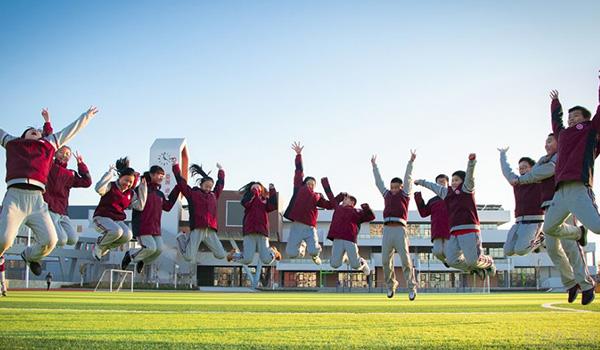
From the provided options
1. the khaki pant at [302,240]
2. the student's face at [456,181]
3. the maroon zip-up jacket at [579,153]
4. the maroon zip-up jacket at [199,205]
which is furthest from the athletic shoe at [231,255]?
the maroon zip-up jacket at [579,153]

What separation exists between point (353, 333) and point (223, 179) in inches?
352

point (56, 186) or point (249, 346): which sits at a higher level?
point (56, 186)

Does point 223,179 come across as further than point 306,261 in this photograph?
No

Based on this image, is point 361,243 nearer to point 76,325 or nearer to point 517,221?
point 517,221

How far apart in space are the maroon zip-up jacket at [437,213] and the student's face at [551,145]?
4574mm

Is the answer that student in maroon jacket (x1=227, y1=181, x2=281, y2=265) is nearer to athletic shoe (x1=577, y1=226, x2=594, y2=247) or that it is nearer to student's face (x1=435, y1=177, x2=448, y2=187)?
student's face (x1=435, y1=177, x2=448, y2=187)

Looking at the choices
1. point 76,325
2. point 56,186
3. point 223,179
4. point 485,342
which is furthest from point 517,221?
point 56,186

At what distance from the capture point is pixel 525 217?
1239 centimetres

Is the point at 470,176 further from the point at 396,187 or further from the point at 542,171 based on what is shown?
the point at 542,171

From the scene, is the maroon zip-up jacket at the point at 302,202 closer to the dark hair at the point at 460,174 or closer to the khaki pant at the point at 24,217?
the dark hair at the point at 460,174

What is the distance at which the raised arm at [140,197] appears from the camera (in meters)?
13.9

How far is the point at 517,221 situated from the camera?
1270 centimetres

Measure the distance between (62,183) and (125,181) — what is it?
5.12ft

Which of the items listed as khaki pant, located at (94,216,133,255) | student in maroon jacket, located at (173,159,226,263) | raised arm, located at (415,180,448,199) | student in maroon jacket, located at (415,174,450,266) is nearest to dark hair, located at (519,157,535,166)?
raised arm, located at (415,180,448,199)
